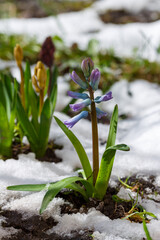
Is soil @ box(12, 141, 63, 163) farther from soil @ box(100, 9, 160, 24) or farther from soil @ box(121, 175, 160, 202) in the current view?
soil @ box(100, 9, 160, 24)

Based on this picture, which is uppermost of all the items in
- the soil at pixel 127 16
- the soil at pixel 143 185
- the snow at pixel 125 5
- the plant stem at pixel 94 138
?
the snow at pixel 125 5

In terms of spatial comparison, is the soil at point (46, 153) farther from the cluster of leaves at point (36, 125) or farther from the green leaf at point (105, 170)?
the green leaf at point (105, 170)

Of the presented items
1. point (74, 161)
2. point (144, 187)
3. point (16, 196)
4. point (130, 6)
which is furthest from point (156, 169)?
point (130, 6)

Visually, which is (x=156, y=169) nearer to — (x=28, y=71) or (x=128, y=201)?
(x=128, y=201)

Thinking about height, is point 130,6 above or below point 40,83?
above

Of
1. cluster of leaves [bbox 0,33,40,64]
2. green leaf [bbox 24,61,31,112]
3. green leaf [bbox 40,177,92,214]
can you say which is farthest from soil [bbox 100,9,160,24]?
green leaf [bbox 40,177,92,214]

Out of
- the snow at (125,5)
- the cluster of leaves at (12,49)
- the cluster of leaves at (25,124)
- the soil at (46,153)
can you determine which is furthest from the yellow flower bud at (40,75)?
the snow at (125,5)
